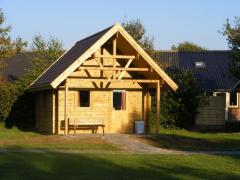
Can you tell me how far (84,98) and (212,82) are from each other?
17.8 metres

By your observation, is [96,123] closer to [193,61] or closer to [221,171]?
[221,171]

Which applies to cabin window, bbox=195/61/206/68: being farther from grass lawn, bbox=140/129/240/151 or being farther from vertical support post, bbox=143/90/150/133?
grass lawn, bbox=140/129/240/151

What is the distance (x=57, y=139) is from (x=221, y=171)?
1135cm

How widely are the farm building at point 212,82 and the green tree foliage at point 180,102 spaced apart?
2.15 m

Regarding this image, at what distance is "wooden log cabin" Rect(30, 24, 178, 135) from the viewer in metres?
28.7

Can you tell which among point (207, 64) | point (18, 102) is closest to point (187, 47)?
point (207, 64)

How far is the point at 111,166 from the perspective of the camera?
16328 millimetres

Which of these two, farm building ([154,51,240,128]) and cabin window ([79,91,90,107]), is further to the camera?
farm building ([154,51,240,128])

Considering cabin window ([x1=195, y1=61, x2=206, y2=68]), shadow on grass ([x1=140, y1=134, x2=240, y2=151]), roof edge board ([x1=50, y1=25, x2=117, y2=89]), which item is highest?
cabin window ([x1=195, y1=61, x2=206, y2=68])

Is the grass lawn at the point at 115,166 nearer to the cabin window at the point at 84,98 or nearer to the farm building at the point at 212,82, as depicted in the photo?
the cabin window at the point at 84,98

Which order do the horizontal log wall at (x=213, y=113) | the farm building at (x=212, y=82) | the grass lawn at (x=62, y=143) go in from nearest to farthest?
the grass lawn at (x=62, y=143)
the horizontal log wall at (x=213, y=113)
the farm building at (x=212, y=82)

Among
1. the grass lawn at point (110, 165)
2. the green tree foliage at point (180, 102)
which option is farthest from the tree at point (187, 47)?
the grass lawn at point (110, 165)

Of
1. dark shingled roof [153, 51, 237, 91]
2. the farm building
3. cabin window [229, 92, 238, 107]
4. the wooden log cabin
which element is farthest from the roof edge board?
cabin window [229, 92, 238, 107]

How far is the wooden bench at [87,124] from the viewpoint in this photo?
29.2 metres
